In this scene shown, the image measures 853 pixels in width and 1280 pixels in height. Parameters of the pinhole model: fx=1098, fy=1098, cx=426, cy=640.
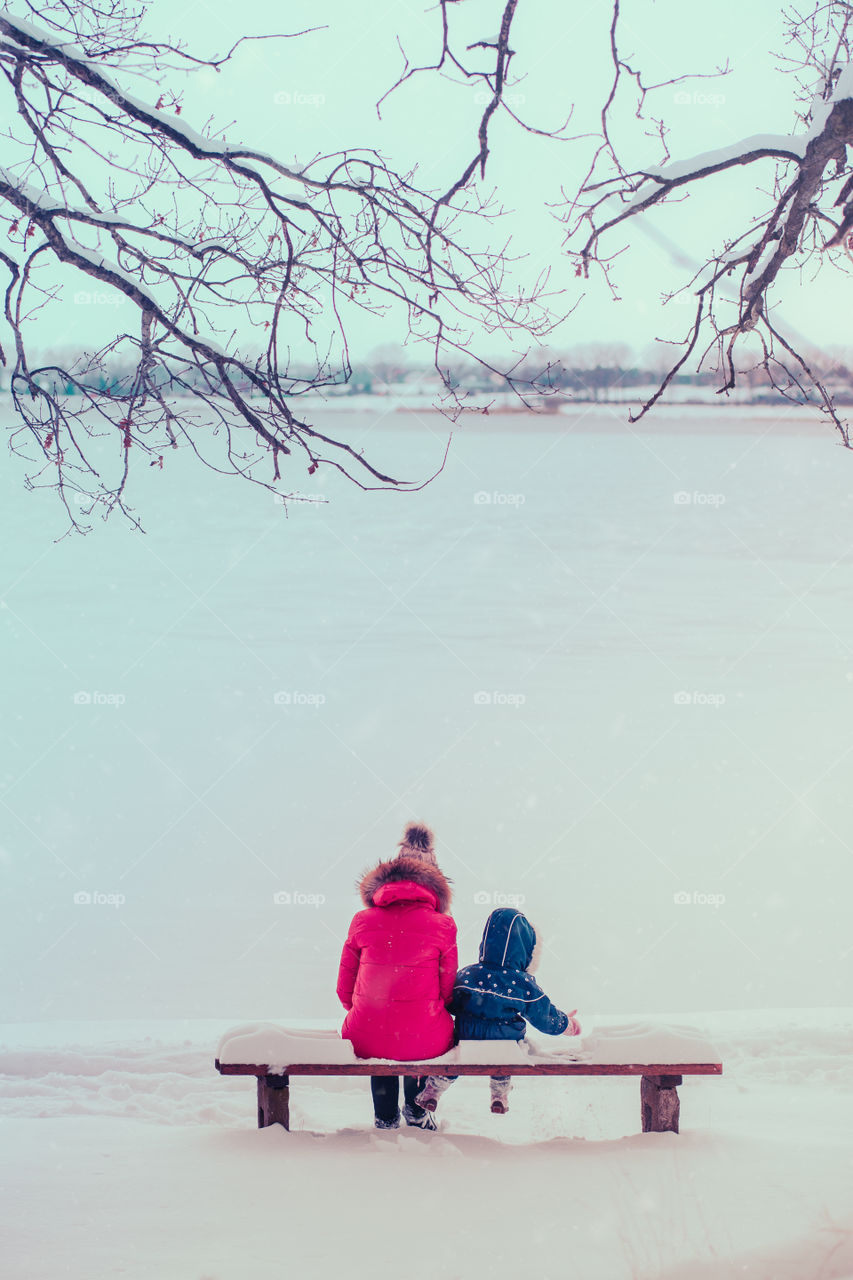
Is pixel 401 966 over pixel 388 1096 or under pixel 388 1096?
over

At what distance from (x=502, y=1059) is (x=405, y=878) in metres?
0.72

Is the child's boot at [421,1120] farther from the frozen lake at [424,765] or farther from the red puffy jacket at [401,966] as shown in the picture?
the frozen lake at [424,765]

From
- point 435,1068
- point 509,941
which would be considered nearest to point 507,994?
point 509,941

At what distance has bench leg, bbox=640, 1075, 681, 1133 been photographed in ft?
13.5

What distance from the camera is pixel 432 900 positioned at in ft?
13.4

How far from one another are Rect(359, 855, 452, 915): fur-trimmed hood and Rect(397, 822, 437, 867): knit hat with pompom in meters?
0.30

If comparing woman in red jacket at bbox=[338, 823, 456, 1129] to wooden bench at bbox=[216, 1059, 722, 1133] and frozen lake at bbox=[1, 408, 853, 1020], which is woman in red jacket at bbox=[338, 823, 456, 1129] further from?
frozen lake at bbox=[1, 408, 853, 1020]

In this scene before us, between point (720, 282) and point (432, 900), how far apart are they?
9.59 feet

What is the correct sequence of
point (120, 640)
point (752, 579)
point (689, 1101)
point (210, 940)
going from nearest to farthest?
point (689, 1101)
point (210, 940)
point (120, 640)
point (752, 579)

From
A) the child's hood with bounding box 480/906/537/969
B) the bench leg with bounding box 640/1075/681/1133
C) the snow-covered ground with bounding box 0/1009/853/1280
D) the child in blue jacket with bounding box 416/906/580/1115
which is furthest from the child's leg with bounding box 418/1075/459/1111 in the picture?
the bench leg with bounding box 640/1075/681/1133

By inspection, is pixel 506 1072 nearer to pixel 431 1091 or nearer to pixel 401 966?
pixel 431 1091

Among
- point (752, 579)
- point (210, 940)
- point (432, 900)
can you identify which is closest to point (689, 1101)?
point (432, 900)

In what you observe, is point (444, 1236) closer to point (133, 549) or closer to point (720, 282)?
point (720, 282)

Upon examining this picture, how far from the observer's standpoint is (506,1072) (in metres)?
3.92
